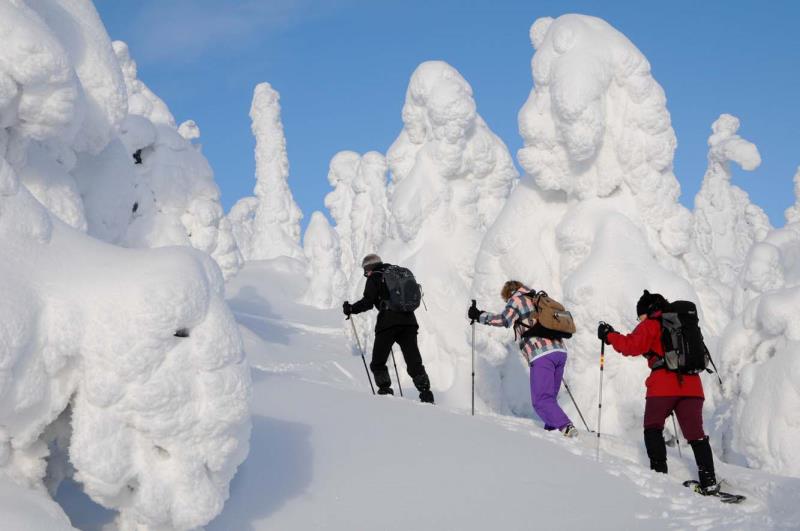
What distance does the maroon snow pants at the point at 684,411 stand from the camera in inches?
291

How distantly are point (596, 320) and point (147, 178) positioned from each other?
14213 mm

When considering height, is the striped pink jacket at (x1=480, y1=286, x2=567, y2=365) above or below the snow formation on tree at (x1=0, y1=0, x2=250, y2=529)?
above

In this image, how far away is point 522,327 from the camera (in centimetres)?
909

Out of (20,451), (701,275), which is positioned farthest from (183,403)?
(701,275)

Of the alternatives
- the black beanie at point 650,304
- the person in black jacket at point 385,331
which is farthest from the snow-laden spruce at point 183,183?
the black beanie at point 650,304

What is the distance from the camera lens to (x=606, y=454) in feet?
27.2

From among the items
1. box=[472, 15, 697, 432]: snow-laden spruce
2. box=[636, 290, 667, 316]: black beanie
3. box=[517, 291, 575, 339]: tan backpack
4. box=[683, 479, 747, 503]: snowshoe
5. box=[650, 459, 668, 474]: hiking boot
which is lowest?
box=[683, 479, 747, 503]: snowshoe

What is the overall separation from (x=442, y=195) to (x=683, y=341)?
16.5m

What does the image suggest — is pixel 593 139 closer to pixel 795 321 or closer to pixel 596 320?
pixel 596 320

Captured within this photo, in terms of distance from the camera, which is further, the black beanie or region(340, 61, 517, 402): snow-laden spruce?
region(340, 61, 517, 402): snow-laden spruce

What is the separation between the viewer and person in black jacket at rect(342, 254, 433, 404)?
9836 mm

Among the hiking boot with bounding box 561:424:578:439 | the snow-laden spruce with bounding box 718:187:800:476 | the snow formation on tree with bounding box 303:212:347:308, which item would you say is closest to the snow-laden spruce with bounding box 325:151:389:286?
the snow formation on tree with bounding box 303:212:347:308

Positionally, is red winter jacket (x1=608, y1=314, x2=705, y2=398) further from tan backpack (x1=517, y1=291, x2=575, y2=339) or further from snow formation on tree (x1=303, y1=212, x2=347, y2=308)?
snow formation on tree (x1=303, y1=212, x2=347, y2=308)

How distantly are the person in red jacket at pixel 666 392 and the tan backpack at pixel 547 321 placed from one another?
130cm
